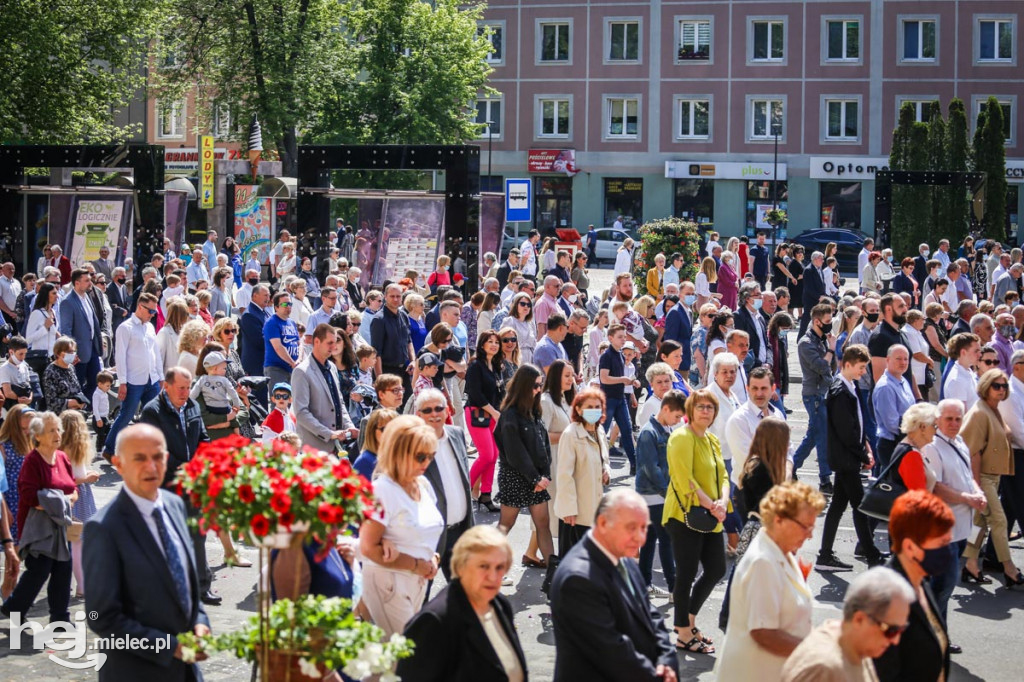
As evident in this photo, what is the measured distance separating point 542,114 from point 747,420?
49.3m

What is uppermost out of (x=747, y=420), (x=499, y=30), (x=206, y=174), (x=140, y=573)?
(x=499, y=30)

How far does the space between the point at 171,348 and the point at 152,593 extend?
960cm

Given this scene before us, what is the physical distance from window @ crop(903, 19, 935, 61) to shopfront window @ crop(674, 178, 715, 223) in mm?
9207

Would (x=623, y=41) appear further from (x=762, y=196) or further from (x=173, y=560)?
(x=173, y=560)

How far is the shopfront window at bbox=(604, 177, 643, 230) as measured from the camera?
2285 inches

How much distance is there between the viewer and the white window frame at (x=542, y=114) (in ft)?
191

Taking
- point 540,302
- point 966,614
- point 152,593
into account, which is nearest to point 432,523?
point 152,593

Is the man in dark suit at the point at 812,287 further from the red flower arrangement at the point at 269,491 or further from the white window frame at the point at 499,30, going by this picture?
the white window frame at the point at 499,30

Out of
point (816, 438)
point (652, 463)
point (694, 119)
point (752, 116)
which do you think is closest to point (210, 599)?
point (652, 463)

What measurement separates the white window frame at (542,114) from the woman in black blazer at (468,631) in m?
53.2

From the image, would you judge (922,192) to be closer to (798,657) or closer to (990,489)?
(990,489)

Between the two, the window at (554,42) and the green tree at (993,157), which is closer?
the green tree at (993,157)

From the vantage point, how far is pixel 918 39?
5444 centimetres

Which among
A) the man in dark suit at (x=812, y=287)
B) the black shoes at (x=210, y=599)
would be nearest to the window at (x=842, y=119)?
the man in dark suit at (x=812, y=287)
